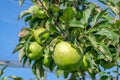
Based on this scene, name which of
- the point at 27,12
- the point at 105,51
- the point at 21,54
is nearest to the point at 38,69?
the point at 21,54

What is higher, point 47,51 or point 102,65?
point 47,51

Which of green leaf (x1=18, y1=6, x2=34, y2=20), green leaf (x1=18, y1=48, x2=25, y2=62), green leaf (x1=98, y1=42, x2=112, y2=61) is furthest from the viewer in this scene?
green leaf (x1=18, y1=6, x2=34, y2=20)

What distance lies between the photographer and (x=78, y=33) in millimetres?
1538

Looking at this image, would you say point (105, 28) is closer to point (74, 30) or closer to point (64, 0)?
point (74, 30)

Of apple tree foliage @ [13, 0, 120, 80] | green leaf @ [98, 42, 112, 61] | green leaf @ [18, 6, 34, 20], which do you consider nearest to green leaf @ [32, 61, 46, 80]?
apple tree foliage @ [13, 0, 120, 80]

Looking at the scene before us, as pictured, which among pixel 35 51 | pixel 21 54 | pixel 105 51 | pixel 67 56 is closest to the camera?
pixel 67 56

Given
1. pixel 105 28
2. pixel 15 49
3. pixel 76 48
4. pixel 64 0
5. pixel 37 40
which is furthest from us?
pixel 64 0

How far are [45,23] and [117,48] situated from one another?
16.5 inches

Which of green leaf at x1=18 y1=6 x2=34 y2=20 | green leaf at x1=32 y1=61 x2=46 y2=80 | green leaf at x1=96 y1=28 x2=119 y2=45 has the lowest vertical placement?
green leaf at x1=32 y1=61 x2=46 y2=80

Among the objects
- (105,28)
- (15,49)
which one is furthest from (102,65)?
(15,49)

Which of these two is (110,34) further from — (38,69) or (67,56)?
(38,69)

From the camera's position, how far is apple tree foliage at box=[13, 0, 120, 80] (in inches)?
59.1

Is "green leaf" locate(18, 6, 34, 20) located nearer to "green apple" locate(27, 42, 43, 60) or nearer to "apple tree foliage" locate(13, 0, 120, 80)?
"apple tree foliage" locate(13, 0, 120, 80)

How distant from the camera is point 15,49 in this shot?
6.04ft
